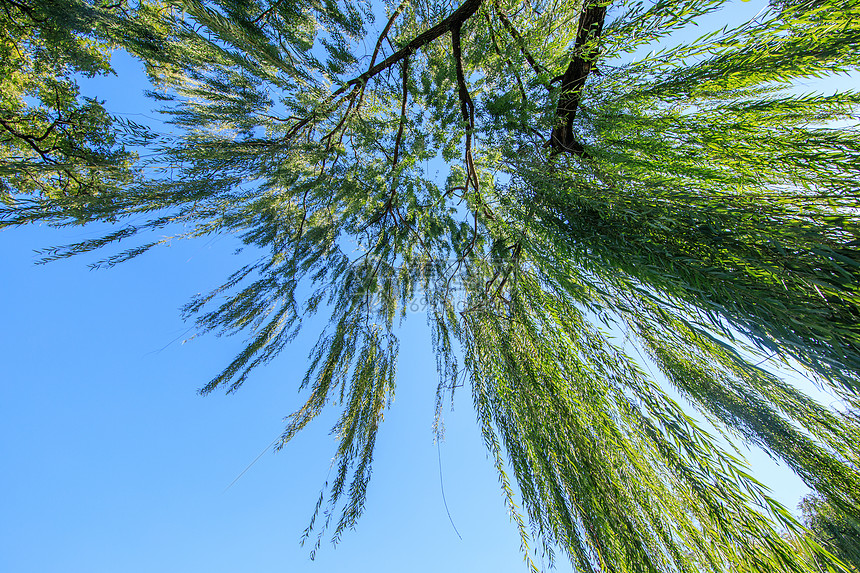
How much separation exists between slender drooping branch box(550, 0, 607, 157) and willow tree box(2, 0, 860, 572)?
0.02 metres

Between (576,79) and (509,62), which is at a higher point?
(509,62)

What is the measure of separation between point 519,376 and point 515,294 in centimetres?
48

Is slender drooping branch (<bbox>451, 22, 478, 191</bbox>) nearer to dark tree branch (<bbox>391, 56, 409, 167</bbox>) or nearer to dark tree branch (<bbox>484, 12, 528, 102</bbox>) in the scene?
dark tree branch (<bbox>484, 12, 528, 102</bbox>)

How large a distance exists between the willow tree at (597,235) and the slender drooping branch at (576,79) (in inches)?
0.6

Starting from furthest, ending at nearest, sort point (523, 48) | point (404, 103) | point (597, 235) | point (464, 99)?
point (404, 103), point (464, 99), point (523, 48), point (597, 235)

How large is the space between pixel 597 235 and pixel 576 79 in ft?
3.33

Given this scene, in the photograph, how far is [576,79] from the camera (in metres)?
1.36

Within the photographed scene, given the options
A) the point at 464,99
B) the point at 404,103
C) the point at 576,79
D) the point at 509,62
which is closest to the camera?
the point at 576,79

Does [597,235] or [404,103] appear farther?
[404,103]

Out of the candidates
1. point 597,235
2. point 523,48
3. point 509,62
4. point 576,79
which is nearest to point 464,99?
point 509,62

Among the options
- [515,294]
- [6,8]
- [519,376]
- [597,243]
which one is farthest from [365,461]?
[6,8]

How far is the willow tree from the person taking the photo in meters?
0.67

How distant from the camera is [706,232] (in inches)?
26.6

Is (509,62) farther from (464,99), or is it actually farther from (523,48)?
(464,99)
